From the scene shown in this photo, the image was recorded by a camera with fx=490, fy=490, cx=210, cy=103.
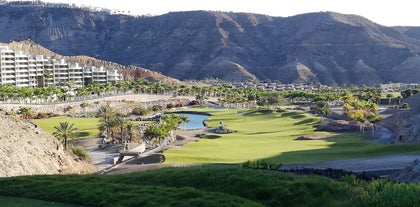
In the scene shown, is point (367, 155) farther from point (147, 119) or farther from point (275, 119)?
point (147, 119)

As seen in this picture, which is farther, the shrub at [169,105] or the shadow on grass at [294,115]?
the shrub at [169,105]

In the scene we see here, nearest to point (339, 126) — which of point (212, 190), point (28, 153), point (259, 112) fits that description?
point (259, 112)

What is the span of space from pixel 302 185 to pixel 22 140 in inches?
1002

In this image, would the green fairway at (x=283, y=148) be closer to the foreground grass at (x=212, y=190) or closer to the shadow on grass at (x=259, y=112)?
the shadow on grass at (x=259, y=112)

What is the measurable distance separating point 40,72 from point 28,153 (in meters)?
131

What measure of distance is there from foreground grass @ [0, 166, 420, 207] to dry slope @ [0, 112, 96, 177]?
12978 mm

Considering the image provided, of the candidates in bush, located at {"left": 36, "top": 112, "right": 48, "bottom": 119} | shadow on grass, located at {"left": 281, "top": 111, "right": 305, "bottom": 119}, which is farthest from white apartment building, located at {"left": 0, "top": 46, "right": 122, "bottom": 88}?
shadow on grass, located at {"left": 281, "top": 111, "right": 305, "bottom": 119}

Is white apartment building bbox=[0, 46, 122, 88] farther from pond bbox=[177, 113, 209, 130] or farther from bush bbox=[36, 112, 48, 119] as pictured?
pond bbox=[177, 113, 209, 130]

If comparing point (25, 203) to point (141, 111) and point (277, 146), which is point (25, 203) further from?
point (141, 111)

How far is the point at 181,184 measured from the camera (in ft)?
69.8

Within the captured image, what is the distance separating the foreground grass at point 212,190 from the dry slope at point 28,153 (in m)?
13.0

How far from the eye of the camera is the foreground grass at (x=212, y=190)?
17.3m

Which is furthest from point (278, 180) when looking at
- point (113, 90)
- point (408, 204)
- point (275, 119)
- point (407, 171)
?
point (113, 90)

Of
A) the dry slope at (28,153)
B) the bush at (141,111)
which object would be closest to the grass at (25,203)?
the dry slope at (28,153)
